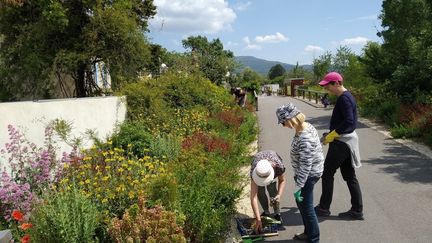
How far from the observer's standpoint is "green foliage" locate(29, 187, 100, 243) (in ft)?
12.8

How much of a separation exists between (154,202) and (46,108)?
3681 mm

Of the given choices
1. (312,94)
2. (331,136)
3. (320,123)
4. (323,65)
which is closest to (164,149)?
(331,136)

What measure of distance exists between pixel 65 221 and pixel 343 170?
3697mm

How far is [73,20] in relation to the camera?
1478 centimetres

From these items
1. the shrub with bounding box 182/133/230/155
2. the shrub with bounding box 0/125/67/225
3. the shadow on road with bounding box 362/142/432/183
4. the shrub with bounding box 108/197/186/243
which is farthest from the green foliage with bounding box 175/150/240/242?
the shadow on road with bounding box 362/142/432/183

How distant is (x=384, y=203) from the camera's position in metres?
6.20

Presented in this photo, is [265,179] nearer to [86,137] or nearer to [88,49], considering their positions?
[86,137]

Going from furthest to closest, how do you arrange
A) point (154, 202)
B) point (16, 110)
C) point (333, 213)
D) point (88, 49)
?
point (88, 49) → point (16, 110) → point (333, 213) → point (154, 202)

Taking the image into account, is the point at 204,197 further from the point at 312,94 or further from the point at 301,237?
the point at 312,94

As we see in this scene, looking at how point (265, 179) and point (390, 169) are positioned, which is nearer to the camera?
point (265, 179)

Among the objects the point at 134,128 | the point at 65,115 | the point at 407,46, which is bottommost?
the point at 134,128

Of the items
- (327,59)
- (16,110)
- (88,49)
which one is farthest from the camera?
(327,59)

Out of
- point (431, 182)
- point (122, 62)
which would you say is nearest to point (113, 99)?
point (122, 62)

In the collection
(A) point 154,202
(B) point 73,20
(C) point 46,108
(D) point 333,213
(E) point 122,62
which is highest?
(B) point 73,20
